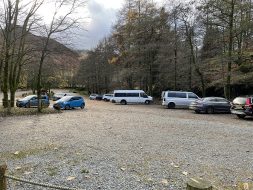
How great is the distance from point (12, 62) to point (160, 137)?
20.5 m

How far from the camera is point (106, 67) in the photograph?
67.3m

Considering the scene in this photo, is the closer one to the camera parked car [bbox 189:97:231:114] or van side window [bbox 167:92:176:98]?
parked car [bbox 189:97:231:114]

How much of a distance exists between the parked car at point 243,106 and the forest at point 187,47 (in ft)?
30.1

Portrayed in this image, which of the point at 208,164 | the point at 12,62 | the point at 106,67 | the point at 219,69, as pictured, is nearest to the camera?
the point at 208,164

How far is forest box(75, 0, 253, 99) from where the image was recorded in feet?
97.2

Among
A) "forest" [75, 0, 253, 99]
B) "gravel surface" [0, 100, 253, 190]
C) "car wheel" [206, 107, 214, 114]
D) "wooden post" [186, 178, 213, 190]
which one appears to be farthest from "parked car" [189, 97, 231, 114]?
"wooden post" [186, 178, 213, 190]

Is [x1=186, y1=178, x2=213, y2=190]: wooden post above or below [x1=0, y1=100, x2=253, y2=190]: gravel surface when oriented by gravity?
above

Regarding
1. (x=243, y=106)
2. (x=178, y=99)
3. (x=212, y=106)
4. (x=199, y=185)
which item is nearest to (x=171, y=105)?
(x=178, y=99)

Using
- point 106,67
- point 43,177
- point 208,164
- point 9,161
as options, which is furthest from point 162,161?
point 106,67

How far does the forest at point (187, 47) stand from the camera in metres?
29.6

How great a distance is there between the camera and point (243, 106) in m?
20.1

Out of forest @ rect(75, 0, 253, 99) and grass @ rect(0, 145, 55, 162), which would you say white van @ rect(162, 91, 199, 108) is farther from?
grass @ rect(0, 145, 55, 162)

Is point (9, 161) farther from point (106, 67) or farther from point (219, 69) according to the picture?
point (106, 67)

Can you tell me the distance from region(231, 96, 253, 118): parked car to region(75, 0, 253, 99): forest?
30.1ft
